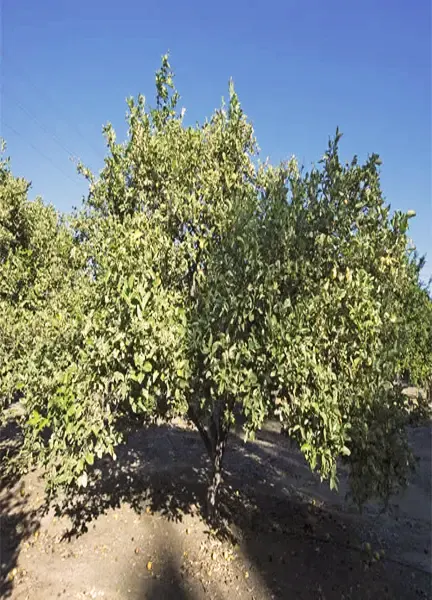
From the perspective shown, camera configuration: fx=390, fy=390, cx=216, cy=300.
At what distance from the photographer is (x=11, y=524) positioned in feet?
35.8

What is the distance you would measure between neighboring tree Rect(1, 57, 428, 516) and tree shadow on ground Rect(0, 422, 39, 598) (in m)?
3.37

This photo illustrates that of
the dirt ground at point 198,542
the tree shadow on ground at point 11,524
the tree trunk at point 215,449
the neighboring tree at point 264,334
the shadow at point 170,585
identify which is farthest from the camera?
the tree trunk at point 215,449

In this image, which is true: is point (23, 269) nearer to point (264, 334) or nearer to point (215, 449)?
point (215, 449)

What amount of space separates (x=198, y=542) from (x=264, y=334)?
6.57m

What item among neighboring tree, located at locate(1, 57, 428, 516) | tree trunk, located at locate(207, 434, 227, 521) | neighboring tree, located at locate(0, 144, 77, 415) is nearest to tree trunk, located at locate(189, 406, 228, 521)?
tree trunk, located at locate(207, 434, 227, 521)

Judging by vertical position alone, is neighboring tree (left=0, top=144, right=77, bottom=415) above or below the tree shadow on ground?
above

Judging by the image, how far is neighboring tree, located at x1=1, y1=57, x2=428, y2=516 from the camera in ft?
21.2

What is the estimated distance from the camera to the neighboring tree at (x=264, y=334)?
21.2ft

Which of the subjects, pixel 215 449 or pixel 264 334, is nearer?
pixel 264 334

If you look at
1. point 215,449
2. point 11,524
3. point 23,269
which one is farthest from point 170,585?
point 23,269

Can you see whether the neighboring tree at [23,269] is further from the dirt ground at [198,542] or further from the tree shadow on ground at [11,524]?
the dirt ground at [198,542]

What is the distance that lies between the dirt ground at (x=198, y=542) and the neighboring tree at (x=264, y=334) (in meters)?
3.17

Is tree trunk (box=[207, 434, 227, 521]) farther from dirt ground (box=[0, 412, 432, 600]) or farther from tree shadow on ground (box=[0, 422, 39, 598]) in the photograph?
tree shadow on ground (box=[0, 422, 39, 598])

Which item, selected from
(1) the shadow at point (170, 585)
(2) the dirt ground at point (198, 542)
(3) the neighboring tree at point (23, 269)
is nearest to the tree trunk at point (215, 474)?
(2) the dirt ground at point (198, 542)
